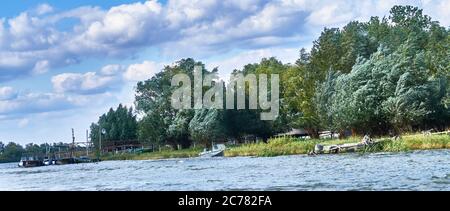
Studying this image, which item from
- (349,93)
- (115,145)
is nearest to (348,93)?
(349,93)

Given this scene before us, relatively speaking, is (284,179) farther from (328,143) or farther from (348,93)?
(348,93)

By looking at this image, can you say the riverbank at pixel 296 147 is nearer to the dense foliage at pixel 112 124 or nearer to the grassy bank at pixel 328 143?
the grassy bank at pixel 328 143

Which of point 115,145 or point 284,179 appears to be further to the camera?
point 115,145

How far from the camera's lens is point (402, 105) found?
34.7m

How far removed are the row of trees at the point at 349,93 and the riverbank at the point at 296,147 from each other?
1720 millimetres

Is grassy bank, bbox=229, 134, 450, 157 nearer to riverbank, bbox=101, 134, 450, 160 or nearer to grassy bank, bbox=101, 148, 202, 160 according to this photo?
riverbank, bbox=101, 134, 450, 160

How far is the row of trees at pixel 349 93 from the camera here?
35.2m

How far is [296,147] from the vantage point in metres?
34.6

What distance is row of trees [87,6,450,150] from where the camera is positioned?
116 feet

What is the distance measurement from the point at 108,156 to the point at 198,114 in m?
10.3

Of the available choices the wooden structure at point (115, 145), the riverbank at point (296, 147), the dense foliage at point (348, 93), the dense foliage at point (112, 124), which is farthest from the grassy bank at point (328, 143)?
the dense foliage at point (112, 124)

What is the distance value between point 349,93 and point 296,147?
5.42m
